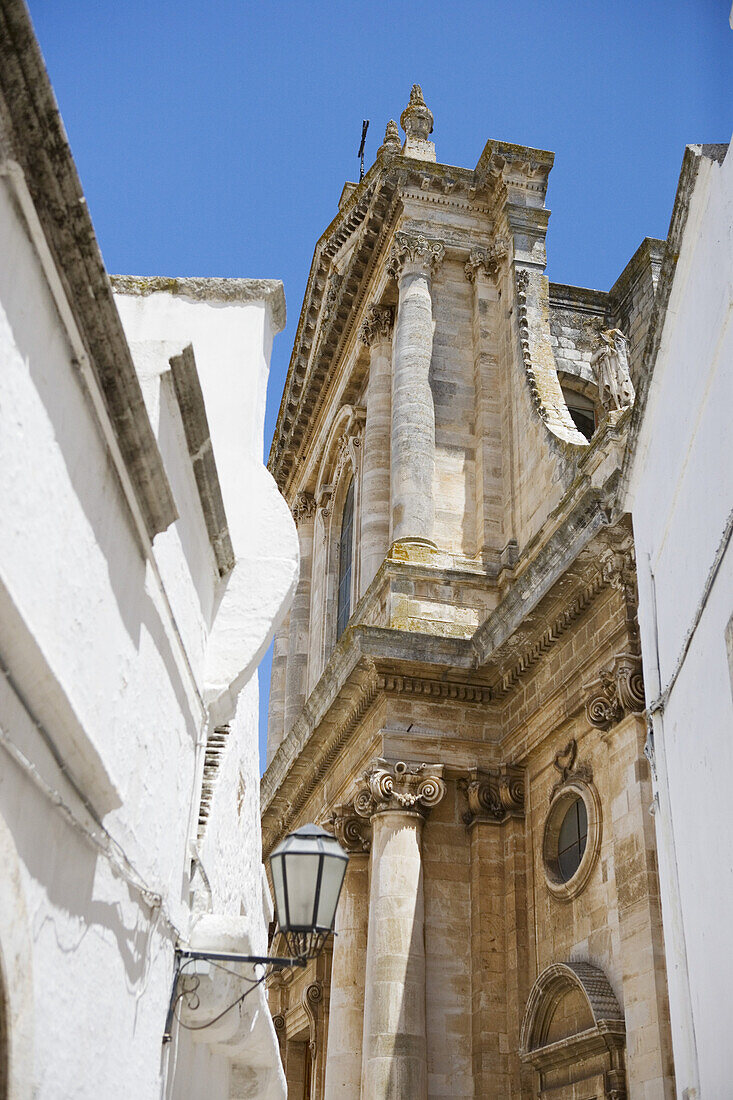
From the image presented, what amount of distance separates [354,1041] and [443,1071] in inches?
64.1

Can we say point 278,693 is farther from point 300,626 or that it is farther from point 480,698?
point 480,698

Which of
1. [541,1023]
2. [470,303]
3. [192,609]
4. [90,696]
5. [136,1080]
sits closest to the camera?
[90,696]

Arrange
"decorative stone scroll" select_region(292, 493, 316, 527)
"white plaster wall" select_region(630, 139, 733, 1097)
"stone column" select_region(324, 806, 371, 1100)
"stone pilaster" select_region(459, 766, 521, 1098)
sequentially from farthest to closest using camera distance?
"decorative stone scroll" select_region(292, 493, 316, 527)
"stone column" select_region(324, 806, 371, 1100)
"stone pilaster" select_region(459, 766, 521, 1098)
"white plaster wall" select_region(630, 139, 733, 1097)

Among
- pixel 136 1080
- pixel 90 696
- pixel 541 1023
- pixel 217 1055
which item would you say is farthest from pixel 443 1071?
A: pixel 90 696

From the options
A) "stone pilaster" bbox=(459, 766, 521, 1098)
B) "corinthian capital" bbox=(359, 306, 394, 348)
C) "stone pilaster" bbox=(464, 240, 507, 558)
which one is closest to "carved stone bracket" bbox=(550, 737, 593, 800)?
"stone pilaster" bbox=(459, 766, 521, 1098)

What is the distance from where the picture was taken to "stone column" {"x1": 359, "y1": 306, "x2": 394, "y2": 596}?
16031 millimetres

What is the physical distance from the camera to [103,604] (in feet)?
12.8

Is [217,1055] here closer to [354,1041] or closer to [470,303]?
[354,1041]

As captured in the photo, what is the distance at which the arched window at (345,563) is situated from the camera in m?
18.1

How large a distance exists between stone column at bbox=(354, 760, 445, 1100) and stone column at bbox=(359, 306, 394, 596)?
14.1 feet

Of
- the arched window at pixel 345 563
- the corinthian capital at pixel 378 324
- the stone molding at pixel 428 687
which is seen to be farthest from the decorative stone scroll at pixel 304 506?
the stone molding at pixel 428 687

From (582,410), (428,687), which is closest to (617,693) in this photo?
(428,687)

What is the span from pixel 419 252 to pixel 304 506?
667 centimetres

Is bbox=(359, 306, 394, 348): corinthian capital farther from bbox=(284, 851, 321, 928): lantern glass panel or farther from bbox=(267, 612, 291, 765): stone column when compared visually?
bbox=(284, 851, 321, 928): lantern glass panel
